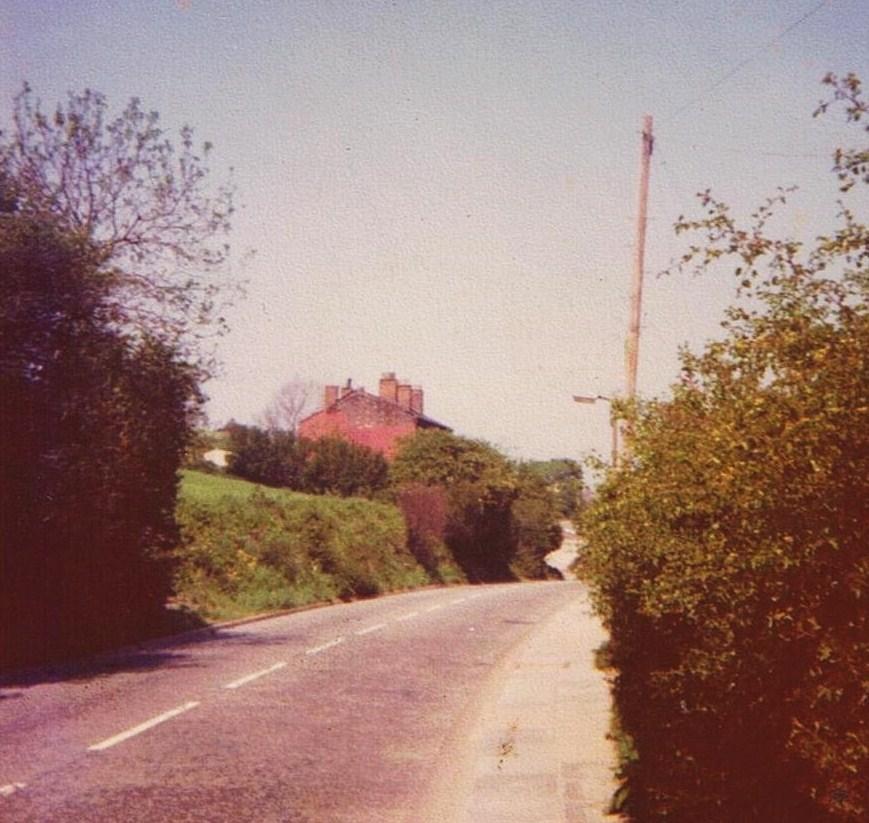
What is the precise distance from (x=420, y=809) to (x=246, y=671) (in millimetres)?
7982

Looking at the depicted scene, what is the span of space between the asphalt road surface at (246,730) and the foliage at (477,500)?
31.4 m

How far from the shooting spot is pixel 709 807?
18.5 ft

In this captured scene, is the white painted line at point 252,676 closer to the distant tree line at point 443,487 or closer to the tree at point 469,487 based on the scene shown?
the distant tree line at point 443,487

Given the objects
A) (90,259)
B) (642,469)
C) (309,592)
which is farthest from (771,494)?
(309,592)

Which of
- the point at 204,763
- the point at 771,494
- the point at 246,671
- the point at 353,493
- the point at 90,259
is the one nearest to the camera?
the point at 771,494

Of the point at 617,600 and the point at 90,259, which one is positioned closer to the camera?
the point at 617,600

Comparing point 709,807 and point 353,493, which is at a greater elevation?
point 353,493

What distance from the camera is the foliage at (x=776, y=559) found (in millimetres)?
4188

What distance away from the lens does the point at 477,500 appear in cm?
5350

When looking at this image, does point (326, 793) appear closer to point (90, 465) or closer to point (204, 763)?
point (204, 763)

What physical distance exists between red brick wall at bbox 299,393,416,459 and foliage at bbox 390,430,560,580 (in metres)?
25.1

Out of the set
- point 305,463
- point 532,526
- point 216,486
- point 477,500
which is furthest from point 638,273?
point 305,463

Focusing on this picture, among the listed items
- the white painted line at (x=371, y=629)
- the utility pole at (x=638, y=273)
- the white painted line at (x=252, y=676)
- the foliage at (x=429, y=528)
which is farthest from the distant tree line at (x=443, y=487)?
the white painted line at (x=252, y=676)

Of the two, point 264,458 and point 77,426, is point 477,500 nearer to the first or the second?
point 264,458
